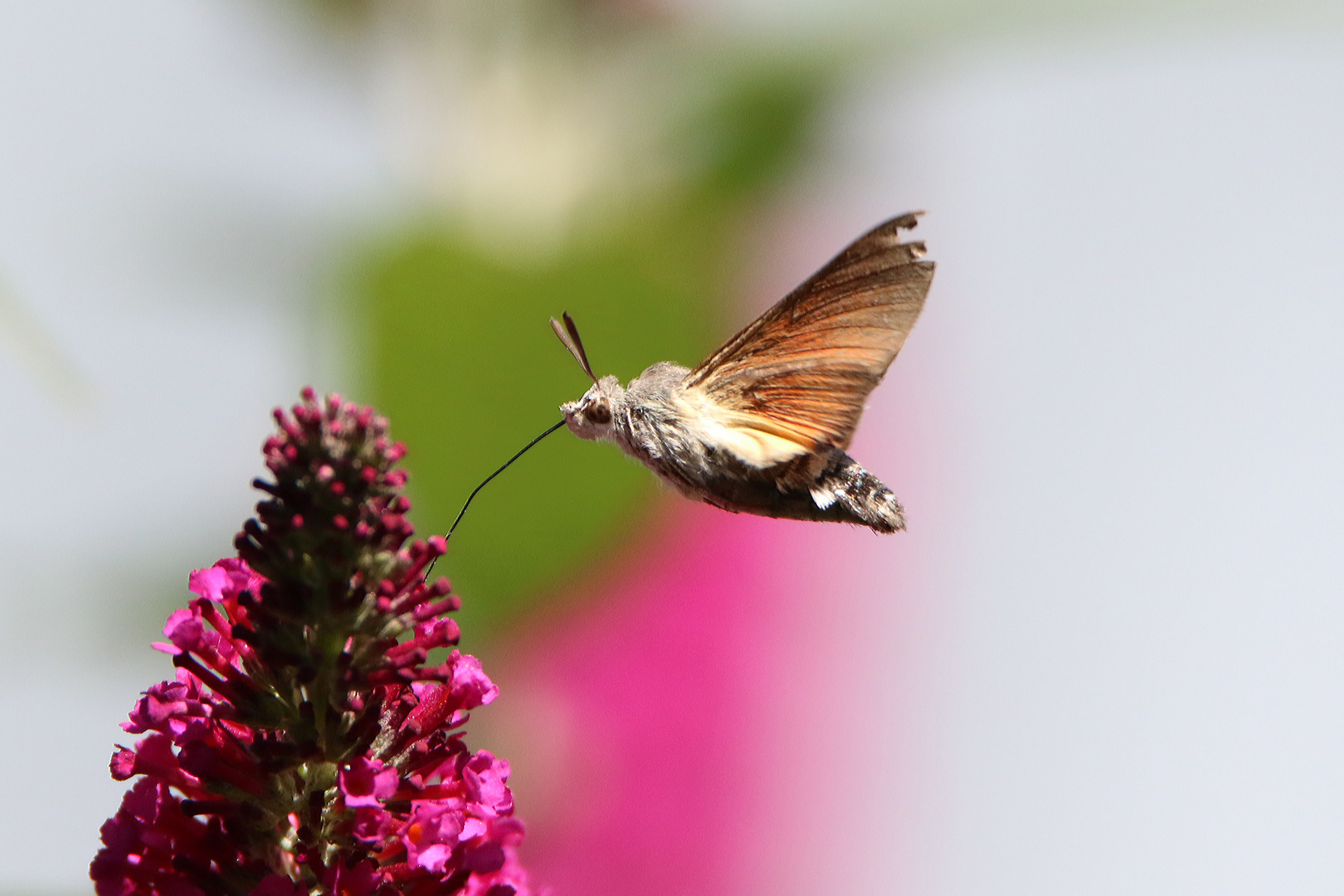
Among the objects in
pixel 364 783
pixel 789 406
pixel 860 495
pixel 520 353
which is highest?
pixel 520 353

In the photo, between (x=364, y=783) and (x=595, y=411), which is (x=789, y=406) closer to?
(x=595, y=411)

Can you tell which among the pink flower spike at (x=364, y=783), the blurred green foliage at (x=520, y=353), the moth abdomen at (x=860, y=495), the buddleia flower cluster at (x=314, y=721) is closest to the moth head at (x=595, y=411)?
the moth abdomen at (x=860, y=495)

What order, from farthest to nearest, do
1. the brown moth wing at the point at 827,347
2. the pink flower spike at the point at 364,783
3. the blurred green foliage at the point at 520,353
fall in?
the blurred green foliage at the point at 520,353 < the brown moth wing at the point at 827,347 < the pink flower spike at the point at 364,783

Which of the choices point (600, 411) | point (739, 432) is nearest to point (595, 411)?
point (600, 411)

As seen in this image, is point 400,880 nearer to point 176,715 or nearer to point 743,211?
point 176,715

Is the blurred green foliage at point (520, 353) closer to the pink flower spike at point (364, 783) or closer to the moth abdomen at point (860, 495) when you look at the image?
the moth abdomen at point (860, 495)

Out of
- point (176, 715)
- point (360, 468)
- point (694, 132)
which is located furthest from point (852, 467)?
point (694, 132)

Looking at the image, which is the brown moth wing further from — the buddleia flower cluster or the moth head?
the buddleia flower cluster
